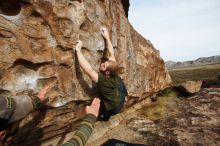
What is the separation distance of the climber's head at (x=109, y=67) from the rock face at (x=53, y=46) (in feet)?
1.38

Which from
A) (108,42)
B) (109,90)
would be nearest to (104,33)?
(108,42)

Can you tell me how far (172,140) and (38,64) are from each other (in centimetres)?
468

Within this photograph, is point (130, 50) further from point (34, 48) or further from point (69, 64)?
point (34, 48)

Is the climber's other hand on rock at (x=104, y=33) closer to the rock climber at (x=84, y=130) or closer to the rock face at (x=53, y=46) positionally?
the rock face at (x=53, y=46)

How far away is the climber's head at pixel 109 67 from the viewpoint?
22.6 feet

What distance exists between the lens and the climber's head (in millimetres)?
6903

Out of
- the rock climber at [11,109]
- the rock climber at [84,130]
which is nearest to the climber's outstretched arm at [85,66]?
the rock climber at [11,109]

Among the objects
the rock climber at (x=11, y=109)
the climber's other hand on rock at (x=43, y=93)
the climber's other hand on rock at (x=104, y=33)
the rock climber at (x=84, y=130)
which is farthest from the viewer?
the climber's other hand on rock at (x=104, y=33)

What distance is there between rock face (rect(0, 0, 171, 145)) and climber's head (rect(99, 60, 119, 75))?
1.38 ft

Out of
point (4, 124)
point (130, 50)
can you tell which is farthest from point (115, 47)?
point (4, 124)

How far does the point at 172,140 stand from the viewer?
27.1 feet

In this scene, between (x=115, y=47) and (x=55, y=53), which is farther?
(x=115, y=47)

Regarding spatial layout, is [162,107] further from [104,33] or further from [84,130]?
[84,130]

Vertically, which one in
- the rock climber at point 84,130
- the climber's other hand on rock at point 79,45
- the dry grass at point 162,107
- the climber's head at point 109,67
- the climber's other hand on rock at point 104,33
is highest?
the climber's other hand on rock at point 104,33
